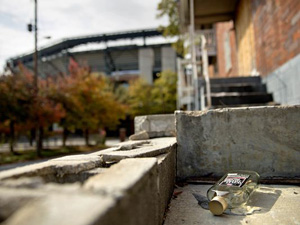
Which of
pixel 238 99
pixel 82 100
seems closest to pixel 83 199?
pixel 238 99

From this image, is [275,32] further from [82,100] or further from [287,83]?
[82,100]

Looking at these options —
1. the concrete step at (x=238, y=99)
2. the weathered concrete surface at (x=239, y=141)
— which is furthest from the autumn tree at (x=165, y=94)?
the weathered concrete surface at (x=239, y=141)

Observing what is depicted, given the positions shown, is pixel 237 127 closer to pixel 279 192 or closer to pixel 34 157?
pixel 279 192

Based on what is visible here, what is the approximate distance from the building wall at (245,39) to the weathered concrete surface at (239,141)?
5.72m

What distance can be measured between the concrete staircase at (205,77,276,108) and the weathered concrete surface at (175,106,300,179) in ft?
9.14

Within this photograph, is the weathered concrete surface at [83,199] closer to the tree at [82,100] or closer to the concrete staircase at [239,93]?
the concrete staircase at [239,93]

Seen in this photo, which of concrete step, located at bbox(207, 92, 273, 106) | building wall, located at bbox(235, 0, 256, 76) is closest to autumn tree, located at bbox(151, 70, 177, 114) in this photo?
→ building wall, located at bbox(235, 0, 256, 76)

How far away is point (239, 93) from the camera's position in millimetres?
5770

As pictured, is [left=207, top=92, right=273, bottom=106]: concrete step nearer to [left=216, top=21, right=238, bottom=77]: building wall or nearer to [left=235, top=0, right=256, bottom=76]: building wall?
[left=235, top=0, right=256, bottom=76]: building wall

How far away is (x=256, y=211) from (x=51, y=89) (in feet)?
44.6

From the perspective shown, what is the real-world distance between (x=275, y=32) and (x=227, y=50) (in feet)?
20.1

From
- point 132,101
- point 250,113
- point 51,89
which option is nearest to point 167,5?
point 51,89

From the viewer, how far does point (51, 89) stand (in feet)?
44.2

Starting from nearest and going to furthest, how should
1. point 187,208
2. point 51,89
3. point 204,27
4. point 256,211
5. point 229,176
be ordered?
point 256,211 → point 187,208 → point 229,176 → point 51,89 → point 204,27
